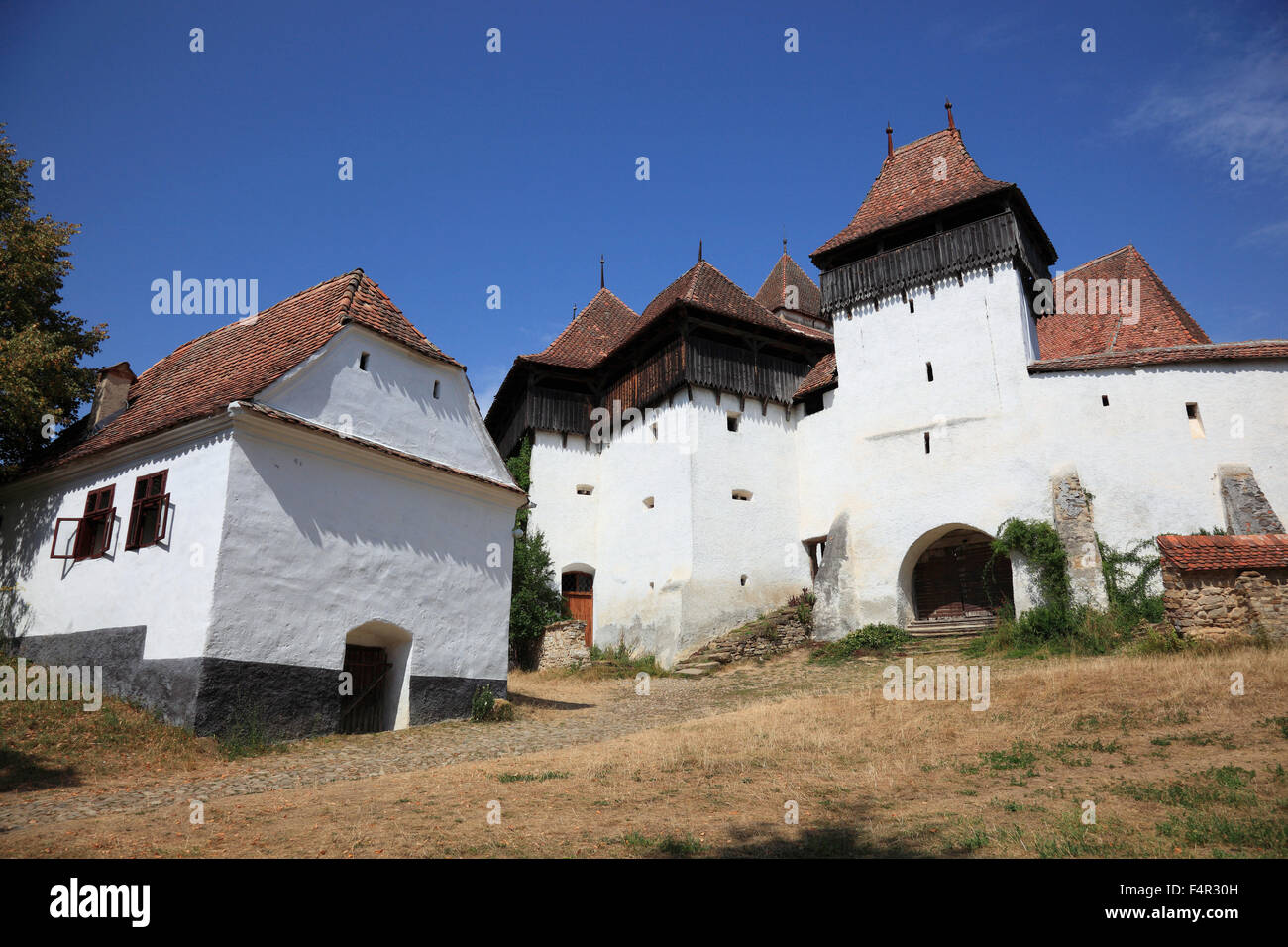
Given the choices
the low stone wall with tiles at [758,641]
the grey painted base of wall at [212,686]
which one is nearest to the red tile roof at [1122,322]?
the low stone wall with tiles at [758,641]

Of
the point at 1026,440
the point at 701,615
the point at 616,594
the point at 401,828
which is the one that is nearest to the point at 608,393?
the point at 616,594

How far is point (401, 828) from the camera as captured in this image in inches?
261

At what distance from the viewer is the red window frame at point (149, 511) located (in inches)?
461

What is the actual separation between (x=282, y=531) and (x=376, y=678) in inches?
124

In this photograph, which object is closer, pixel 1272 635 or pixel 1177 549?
pixel 1272 635

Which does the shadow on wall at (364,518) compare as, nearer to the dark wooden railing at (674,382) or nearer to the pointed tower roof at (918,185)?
the dark wooden railing at (674,382)

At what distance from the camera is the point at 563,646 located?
24.1 m

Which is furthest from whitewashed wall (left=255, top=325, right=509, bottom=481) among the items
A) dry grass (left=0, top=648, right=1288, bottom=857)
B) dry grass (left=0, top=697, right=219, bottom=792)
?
dry grass (left=0, top=648, right=1288, bottom=857)

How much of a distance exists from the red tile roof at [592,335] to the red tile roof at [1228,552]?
1703 centimetres

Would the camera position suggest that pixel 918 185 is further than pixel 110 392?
Yes

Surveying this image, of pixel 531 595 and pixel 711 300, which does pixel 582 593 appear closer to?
pixel 531 595

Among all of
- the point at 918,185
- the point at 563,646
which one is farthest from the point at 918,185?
the point at 563,646

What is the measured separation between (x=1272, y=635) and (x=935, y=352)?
1099 centimetres
